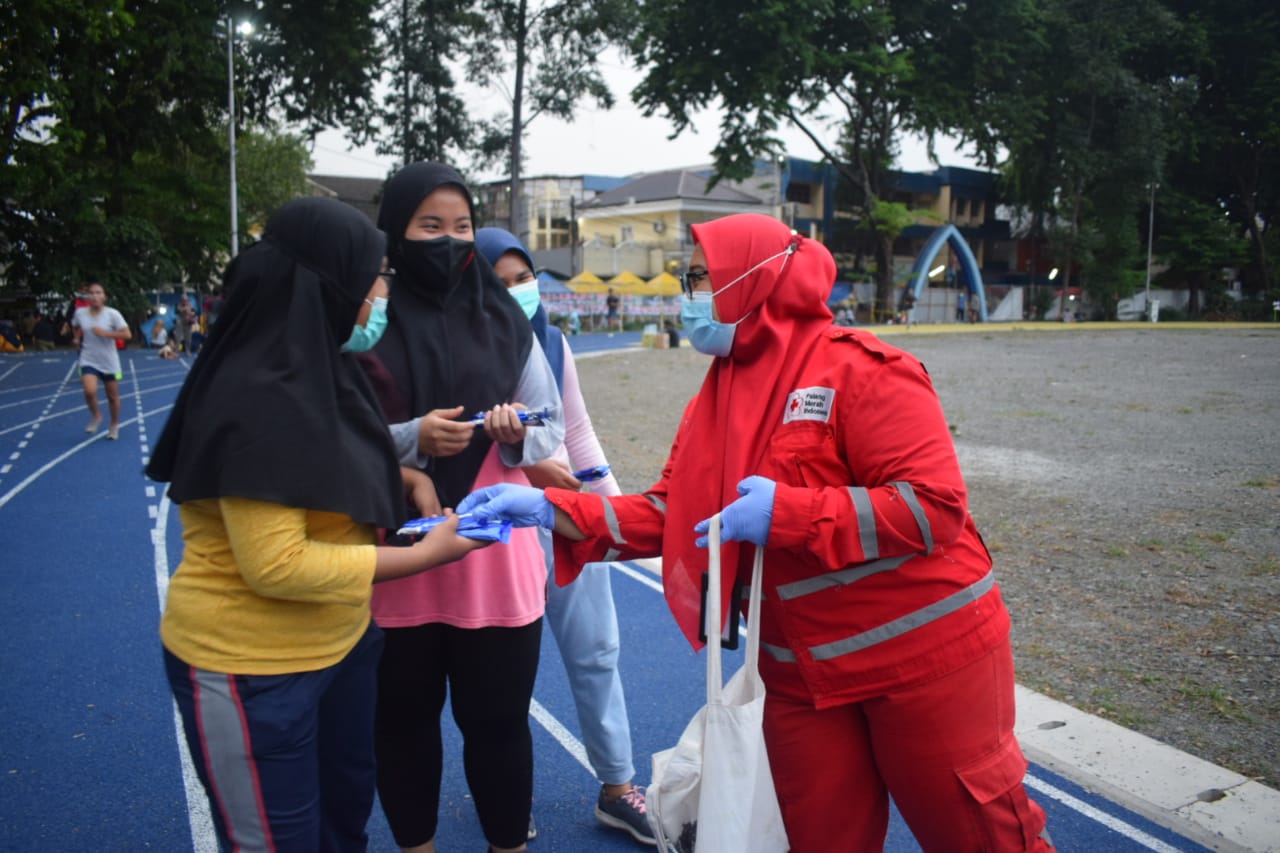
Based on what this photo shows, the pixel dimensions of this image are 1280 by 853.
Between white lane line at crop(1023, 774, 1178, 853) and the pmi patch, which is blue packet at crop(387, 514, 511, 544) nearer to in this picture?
the pmi patch

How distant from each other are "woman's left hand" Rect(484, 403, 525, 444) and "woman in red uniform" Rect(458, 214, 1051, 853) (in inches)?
10.5

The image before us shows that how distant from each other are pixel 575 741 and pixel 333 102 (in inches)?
914

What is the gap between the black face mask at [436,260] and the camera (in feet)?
8.19

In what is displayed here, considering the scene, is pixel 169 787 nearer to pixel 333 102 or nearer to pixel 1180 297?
pixel 333 102

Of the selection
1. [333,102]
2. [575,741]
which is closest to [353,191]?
[333,102]

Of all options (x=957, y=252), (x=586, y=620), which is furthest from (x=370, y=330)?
(x=957, y=252)

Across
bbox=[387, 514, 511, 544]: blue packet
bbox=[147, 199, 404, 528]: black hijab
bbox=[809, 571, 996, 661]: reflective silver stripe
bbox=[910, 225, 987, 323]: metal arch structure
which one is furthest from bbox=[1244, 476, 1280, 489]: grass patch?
bbox=[910, 225, 987, 323]: metal arch structure

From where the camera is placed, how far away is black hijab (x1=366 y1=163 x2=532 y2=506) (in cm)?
251

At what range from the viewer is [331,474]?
6.13ft

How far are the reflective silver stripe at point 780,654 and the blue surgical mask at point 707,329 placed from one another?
2.32 ft

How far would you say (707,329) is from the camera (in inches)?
88.9

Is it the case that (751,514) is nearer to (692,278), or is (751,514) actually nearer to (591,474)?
(692,278)

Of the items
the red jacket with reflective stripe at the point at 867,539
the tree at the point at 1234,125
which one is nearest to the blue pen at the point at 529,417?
the red jacket with reflective stripe at the point at 867,539

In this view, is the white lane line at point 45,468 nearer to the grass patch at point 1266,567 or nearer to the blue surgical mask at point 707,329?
the blue surgical mask at point 707,329
